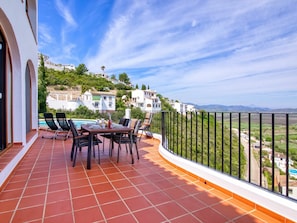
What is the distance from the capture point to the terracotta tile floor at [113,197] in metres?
1.78

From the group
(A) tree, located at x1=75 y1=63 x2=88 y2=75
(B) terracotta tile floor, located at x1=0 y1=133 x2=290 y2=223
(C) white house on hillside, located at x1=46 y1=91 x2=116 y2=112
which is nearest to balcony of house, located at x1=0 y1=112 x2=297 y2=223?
(B) terracotta tile floor, located at x1=0 y1=133 x2=290 y2=223

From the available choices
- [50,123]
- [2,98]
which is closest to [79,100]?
[50,123]

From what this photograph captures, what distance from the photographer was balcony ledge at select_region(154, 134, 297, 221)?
170 centimetres

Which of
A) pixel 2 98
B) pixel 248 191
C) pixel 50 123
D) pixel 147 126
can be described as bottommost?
pixel 248 191

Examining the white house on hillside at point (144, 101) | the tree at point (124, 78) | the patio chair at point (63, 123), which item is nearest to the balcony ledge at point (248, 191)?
the patio chair at point (63, 123)

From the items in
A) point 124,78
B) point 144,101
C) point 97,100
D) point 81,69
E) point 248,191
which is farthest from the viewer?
point 124,78

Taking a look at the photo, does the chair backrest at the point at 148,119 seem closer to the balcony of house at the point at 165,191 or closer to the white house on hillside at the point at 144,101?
the balcony of house at the point at 165,191

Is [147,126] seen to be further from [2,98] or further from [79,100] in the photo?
[79,100]

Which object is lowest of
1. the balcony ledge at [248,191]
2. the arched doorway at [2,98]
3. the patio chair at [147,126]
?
the balcony ledge at [248,191]

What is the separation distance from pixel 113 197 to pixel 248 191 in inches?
60.1

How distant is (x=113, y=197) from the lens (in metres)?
2.15

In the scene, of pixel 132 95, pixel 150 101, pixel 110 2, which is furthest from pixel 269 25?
pixel 132 95

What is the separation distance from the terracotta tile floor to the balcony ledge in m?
0.09

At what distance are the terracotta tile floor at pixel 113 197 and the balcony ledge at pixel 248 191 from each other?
9 cm
